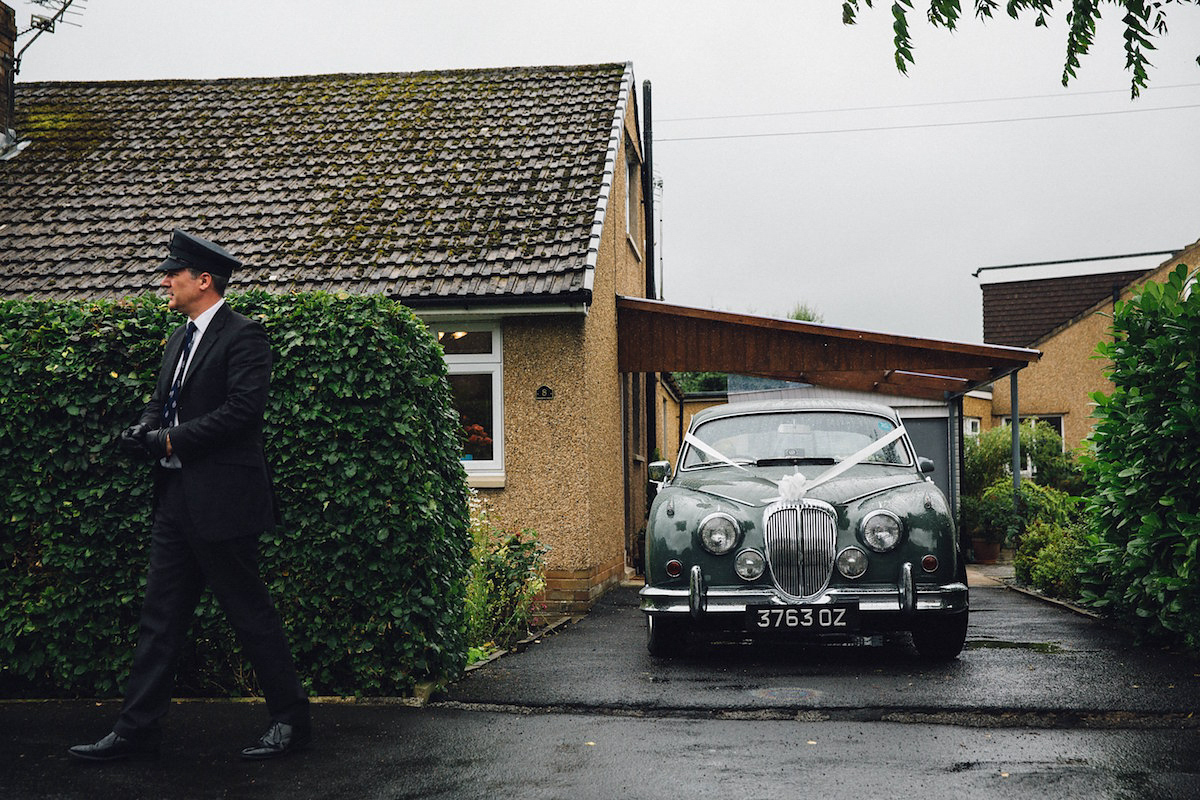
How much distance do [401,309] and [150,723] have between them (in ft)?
8.06

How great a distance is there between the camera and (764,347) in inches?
524

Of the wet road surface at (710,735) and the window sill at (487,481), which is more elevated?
the window sill at (487,481)

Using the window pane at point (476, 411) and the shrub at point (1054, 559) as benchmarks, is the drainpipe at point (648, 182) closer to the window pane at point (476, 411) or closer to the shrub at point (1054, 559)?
the shrub at point (1054, 559)

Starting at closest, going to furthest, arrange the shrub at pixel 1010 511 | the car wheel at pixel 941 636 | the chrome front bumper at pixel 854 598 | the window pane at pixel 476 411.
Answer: the chrome front bumper at pixel 854 598 → the car wheel at pixel 941 636 → the window pane at pixel 476 411 → the shrub at pixel 1010 511

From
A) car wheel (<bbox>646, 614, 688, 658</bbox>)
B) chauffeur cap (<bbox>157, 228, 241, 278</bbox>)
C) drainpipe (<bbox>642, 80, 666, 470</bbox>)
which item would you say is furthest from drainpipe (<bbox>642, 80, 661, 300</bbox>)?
chauffeur cap (<bbox>157, 228, 241, 278</bbox>)

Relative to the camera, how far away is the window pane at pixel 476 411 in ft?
37.1

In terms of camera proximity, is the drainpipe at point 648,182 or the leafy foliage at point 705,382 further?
the leafy foliage at point 705,382

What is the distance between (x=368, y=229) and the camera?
12.2 m

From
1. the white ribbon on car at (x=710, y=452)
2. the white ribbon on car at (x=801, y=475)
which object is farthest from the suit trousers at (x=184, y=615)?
the white ribbon on car at (x=710, y=452)

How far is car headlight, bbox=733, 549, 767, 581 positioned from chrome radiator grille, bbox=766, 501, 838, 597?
5 centimetres

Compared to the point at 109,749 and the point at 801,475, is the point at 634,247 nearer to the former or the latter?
the point at 801,475

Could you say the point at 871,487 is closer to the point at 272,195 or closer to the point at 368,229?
the point at 368,229

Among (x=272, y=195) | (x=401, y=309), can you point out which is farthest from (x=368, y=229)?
(x=401, y=309)

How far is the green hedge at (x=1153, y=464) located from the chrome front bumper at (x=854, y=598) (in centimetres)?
135
